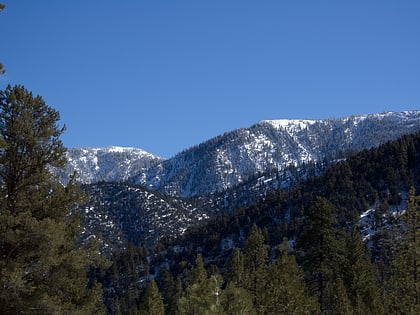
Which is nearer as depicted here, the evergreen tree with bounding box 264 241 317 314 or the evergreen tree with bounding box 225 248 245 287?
the evergreen tree with bounding box 264 241 317 314

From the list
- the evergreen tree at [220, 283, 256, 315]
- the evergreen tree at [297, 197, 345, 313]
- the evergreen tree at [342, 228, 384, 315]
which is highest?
the evergreen tree at [297, 197, 345, 313]

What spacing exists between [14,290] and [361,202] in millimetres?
160387

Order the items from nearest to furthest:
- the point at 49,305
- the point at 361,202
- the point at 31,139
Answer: the point at 49,305 → the point at 31,139 → the point at 361,202

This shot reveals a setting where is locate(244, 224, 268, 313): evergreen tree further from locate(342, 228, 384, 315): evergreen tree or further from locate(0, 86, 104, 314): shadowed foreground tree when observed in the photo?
locate(0, 86, 104, 314): shadowed foreground tree

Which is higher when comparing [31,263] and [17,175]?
[17,175]

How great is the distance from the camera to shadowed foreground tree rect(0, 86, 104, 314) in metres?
15.6

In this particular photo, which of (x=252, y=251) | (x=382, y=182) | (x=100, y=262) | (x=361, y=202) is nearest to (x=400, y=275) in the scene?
(x=100, y=262)

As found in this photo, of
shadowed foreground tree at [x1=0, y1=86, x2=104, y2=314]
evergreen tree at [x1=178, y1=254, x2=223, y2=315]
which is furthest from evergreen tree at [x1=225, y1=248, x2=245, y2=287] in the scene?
shadowed foreground tree at [x1=0, y1=86, x2=104, y2=314]

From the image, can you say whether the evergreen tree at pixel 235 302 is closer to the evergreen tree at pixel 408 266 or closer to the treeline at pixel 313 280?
the treeline at pixel 313 280

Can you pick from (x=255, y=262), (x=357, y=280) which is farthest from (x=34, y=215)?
(x=357, y=280)

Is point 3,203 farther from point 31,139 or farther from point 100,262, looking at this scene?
point 100,262

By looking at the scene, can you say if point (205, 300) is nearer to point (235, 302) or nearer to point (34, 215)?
point (235, 302)

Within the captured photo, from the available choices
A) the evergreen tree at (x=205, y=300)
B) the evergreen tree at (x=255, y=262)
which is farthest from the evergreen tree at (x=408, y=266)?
Answer: the evergreen tree at (x=255, y=262)

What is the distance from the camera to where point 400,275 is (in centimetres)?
2116
